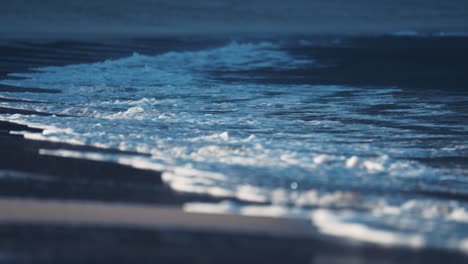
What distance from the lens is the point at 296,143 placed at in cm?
651

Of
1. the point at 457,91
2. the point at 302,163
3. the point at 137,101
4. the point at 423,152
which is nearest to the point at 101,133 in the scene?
the point at 302,163

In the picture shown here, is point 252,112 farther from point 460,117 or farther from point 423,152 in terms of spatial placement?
point 423,152

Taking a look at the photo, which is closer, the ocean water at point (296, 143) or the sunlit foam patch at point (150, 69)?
the ocean water at point (296, 143)

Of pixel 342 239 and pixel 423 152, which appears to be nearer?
pixel 342 239

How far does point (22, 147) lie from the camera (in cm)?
601

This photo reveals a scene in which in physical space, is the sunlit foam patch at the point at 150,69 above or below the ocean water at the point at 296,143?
below

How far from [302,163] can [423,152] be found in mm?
1158

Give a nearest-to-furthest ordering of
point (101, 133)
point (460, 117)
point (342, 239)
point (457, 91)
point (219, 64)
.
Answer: point (342, 239), point (101, 133), point (460, 117), point (457, 91), point (219, 64)

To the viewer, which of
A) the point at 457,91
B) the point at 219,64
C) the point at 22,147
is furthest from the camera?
the point at 219,64

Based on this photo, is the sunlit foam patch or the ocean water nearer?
the ocean water

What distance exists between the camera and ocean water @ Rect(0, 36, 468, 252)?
164 inches

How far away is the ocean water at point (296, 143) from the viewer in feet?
13.6

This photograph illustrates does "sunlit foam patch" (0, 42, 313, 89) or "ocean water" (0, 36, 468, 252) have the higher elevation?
"ocean water" (0, 36, 468, 252)

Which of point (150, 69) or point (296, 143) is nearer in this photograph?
point (296, 143)
